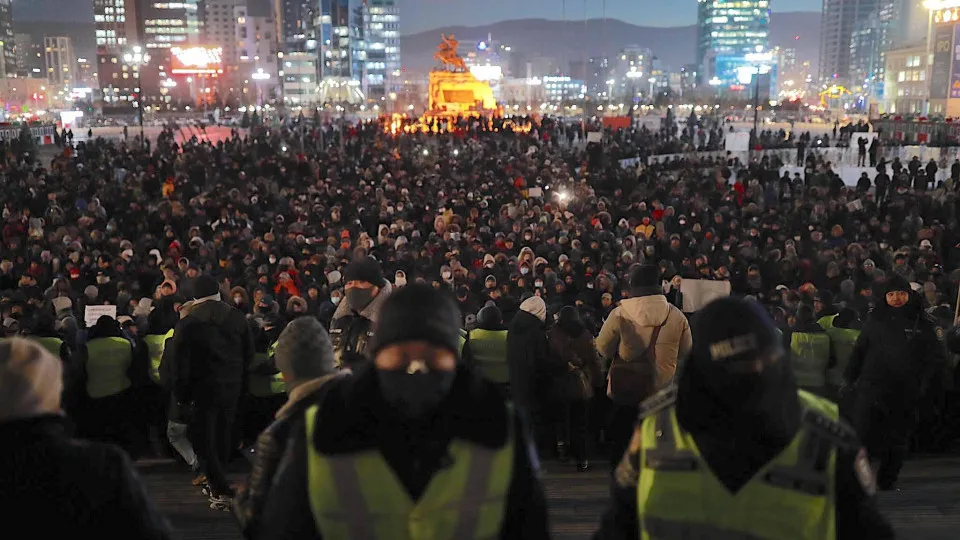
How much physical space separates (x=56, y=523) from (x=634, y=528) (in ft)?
5.05

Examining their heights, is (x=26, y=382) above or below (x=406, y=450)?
above

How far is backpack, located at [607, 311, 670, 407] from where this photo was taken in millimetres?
5348

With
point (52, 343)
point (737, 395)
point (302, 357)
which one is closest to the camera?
point (737, 395)

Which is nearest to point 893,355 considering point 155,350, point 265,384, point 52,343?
point 265,384

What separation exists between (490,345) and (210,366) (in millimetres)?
2113

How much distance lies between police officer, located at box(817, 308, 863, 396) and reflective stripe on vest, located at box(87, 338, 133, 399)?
5.21 metres

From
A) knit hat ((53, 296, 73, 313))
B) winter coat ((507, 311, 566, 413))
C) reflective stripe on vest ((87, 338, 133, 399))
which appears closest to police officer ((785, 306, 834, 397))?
winter coat ((507, 311, 566, 413))

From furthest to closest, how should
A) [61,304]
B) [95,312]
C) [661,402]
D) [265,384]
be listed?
[61,304], [95,312], [265,384], [661,402]

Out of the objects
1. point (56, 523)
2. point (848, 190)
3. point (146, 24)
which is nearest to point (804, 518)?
point (56, 523)

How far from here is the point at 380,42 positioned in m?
167

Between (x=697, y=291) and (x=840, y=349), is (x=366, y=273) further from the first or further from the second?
(x=697, y=291)

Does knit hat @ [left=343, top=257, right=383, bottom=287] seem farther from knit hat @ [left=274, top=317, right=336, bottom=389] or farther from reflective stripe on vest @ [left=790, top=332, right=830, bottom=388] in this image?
reflective stripe on vest @ [left=790, top=332, right=830, bottom=388]

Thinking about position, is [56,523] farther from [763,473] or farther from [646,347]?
[646,347]

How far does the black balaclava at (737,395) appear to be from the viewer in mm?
2188
